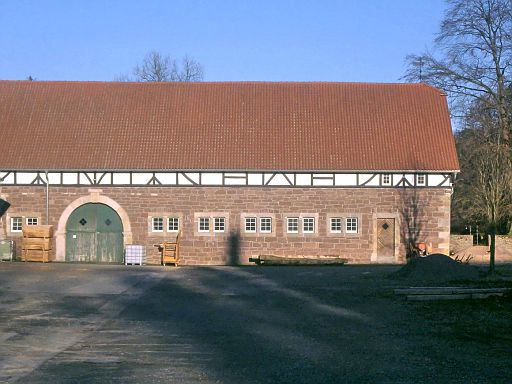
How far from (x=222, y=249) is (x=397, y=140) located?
31.2 ft

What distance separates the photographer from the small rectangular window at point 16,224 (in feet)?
112

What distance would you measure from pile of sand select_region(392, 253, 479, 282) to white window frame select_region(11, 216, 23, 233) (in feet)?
59.4

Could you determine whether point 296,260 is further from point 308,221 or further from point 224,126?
point 224,126

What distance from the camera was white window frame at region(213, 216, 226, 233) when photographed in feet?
111

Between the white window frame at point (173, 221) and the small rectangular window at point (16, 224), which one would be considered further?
the small rectangular window at point (16, 224)

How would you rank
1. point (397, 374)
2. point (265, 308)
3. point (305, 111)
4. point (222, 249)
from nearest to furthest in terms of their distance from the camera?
point (397, 374) → point (265, 308) → point (222, 249) → point (305, 111)

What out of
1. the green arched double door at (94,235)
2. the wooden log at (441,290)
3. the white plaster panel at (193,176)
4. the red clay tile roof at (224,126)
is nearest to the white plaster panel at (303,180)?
the red clay tile roof at (224,126)

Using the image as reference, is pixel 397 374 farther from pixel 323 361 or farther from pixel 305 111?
pixel 305 111

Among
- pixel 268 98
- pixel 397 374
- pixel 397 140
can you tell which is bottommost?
pixel 397 374

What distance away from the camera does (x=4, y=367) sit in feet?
34.1

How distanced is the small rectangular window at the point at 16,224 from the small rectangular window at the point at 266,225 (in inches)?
424

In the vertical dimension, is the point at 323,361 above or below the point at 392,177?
below

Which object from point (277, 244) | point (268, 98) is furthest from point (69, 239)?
point (268, 98)

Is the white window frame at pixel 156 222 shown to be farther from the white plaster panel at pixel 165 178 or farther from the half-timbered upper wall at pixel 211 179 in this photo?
the white plaster panel at pixel 165 178
